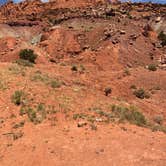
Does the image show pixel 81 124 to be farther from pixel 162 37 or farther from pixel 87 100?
pixel 162 37

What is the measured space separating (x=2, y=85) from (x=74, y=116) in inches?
188

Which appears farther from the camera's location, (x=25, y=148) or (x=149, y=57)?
(x=149, y=57)

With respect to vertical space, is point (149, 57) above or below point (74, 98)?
below

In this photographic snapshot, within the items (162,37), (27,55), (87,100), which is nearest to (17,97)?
(87,100)

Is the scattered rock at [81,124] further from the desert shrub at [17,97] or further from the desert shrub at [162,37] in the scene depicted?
the desert shrub at [162,37]

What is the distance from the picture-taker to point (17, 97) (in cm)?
2120

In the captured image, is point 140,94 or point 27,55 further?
point 27,55

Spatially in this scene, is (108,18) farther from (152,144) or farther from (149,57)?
(152,144)

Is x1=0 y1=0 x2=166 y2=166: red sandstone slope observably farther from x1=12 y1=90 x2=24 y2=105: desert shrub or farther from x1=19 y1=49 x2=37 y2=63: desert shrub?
x1=19 y1=49 x2=37 y2=63: desert shrub

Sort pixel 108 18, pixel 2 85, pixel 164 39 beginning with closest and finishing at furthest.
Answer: pixel 2 85
pixel 164 39
pixel 108 18

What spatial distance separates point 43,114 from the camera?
19797mm

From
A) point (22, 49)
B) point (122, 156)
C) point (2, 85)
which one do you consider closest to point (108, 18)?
point (22, 49)

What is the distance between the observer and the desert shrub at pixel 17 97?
21.0m

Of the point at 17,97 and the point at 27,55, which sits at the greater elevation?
the point at 17,97
